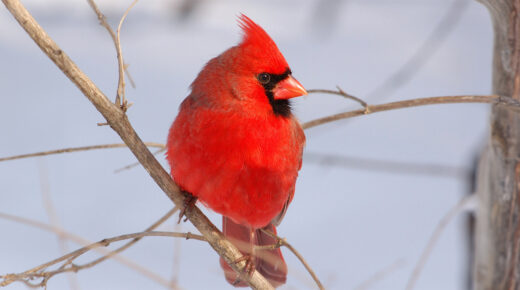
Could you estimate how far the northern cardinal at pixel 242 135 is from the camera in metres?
1.49

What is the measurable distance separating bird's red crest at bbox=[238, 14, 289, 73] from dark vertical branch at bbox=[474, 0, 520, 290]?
517 mm

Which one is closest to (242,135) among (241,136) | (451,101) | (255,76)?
(241,136)

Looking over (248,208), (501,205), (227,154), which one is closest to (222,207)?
(248,208)

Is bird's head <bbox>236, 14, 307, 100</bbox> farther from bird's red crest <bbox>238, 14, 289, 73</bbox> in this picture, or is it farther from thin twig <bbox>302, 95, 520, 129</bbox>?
thin twig <bbox>302, 95, 520, 129</bbox>

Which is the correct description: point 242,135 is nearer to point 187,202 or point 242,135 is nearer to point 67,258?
point 187,202

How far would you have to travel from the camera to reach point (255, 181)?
1519mm

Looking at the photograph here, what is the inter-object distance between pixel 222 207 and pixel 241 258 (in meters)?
0.18

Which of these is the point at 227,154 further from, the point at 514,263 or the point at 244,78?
the point at 514,263

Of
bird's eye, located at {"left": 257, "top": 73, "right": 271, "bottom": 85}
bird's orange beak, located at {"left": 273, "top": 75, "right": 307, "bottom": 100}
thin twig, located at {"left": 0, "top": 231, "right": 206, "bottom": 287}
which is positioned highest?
bird's eye, located at {"left": 257, "top": 73, "right": 271, "bottom": 85}

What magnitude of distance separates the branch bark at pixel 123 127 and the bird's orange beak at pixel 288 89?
0.37m

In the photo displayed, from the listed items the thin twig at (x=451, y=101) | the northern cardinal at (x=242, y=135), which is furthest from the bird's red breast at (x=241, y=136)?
the thin twig at (x=451, y=101)

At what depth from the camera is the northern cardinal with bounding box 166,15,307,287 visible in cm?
149

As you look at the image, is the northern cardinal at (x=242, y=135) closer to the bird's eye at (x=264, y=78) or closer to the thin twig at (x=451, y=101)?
the bird's eye at (x=264, y=78)

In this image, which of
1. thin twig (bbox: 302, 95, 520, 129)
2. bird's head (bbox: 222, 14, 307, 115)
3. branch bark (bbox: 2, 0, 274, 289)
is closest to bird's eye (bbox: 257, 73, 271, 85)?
bird's head (bbox: 222, 14, 307, 115)
